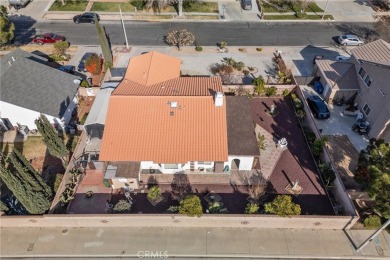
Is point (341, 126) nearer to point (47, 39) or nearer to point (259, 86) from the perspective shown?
point (259, 86)

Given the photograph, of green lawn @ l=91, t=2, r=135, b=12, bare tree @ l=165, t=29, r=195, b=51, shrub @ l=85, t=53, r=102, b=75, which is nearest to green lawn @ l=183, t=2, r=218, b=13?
green lawn @ l=91, t=2, r=135, b=12

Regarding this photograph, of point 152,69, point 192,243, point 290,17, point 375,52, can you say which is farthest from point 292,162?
point 290,17

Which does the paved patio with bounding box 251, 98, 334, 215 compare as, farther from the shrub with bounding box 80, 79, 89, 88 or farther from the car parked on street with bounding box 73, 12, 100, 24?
the car parked on street with bounding box 73, 12, 100, 24

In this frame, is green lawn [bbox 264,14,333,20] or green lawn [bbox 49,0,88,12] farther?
green lawn [bbox 49,0,88,12]

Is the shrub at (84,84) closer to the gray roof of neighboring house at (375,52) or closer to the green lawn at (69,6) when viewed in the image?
the green lawn at (69,6)

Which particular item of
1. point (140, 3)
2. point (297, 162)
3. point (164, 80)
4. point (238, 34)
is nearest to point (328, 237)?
point (297, 162)
